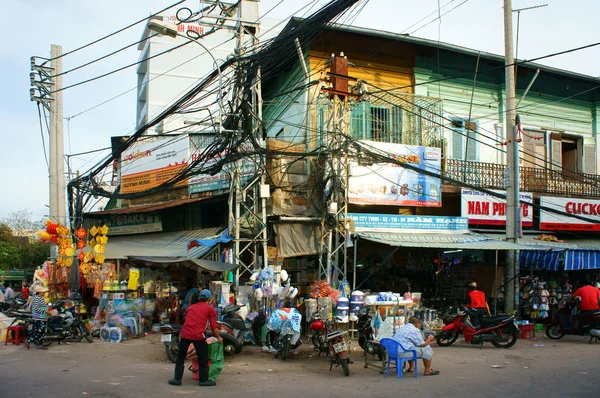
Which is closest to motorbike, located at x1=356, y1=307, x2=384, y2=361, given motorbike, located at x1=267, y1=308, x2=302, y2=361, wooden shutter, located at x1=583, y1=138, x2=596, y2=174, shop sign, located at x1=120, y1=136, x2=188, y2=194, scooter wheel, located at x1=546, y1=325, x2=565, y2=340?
motorbike, located at x1=267, y1=308, x2=302, y2=361

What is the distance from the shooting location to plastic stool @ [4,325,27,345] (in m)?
12.8

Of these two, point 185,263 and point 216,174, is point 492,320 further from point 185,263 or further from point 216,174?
point 216,174

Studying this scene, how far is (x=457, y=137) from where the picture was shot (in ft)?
59.6

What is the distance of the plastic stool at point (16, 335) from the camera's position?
12836 mm

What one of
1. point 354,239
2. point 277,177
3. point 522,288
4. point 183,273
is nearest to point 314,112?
point 277,177

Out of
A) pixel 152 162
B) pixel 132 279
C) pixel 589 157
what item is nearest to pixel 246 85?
pixel 132 279

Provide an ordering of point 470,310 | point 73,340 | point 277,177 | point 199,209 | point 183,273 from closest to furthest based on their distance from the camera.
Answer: point 470,310, point 73,340, point 277,177, point 183,273, point 199,209

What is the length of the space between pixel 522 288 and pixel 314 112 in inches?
312

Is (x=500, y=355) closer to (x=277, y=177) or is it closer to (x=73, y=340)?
(x=277, y=177)

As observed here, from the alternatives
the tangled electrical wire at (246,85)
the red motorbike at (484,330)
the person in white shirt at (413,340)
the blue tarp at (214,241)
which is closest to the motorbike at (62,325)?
the blue tarp at (214,241)

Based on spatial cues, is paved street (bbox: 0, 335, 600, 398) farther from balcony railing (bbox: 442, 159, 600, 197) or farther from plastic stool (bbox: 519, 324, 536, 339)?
balcony railing (bbox: 442, 159, 600, 197)

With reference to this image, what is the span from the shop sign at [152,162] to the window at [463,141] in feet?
30.8

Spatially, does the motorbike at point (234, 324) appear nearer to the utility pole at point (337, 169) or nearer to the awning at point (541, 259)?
the utility pole at point (337, 169)

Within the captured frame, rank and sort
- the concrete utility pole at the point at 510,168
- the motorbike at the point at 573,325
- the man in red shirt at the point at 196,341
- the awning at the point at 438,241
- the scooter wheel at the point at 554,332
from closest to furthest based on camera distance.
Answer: the man in red shirt at the point at 196,341
the motorbike at the point at 573,325
the awning at the point at 438,241
the scooter wheel at the point at 554,332
the concrete utility pole at the point at 510,168
